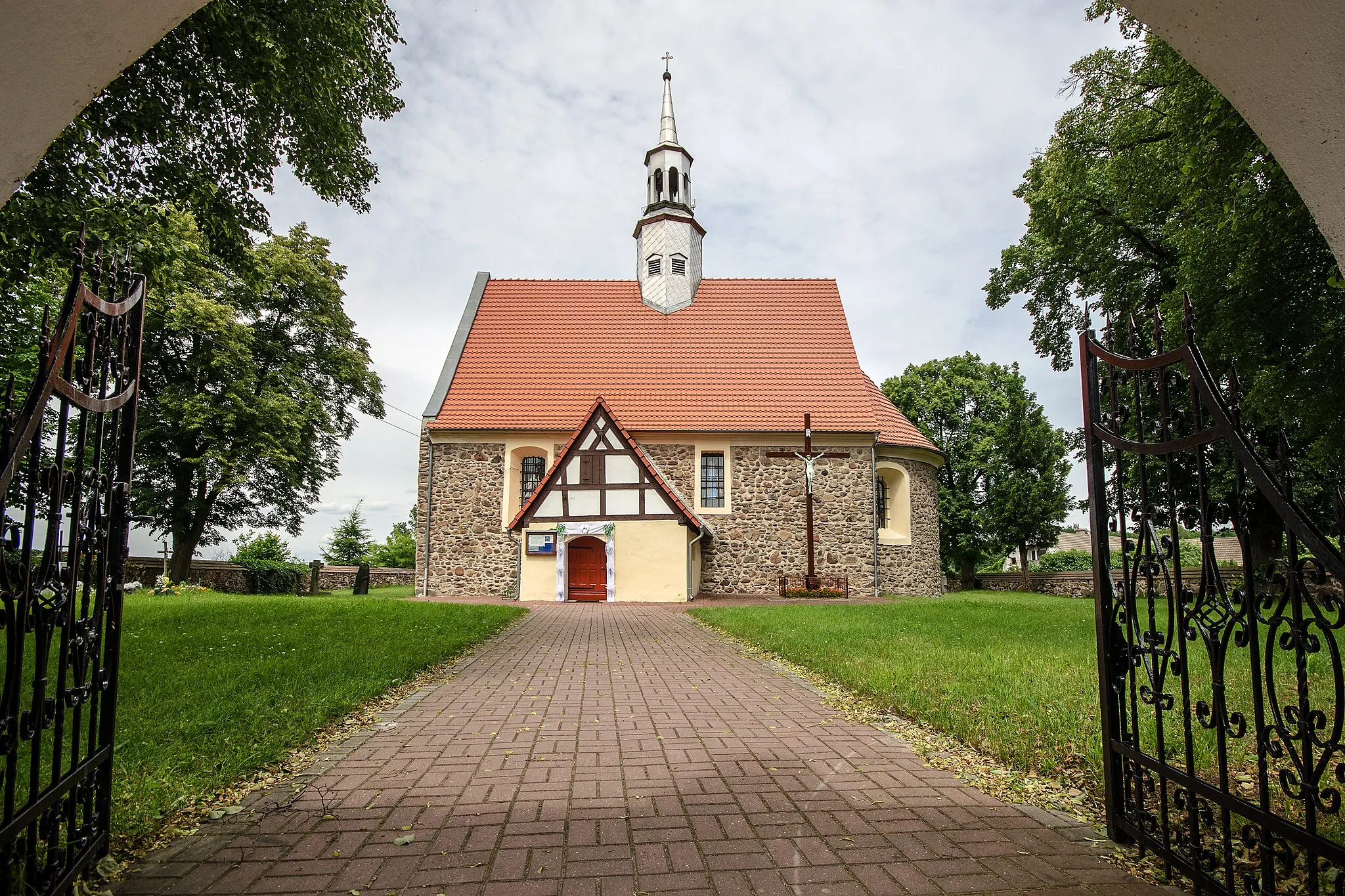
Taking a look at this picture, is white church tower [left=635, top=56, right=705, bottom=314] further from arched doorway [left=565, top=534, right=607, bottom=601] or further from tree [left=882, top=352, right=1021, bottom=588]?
tree [left=882, top=352, right=1021, bottom=588]


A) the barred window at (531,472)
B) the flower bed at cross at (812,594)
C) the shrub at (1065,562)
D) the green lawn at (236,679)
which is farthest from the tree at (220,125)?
the shrub at (1065,562)

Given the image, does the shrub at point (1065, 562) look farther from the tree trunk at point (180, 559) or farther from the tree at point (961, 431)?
the tree trunk at point (180, 559)

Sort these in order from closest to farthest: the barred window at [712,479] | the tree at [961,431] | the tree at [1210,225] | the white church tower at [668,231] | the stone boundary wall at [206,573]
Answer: the tree at [1210,225] < the barred window at [712,479] < the stone boundary wall at [206,573] < the white church tower at [668,231] < the tree at [961,431]

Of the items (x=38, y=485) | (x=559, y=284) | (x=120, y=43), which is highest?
(x=559, y=284)

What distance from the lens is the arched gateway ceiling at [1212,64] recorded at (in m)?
2.12

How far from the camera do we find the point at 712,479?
864 inches

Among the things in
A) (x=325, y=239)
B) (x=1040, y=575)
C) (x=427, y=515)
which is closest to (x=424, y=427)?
(x=427, y=515)

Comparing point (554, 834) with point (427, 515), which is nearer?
point (554, 834)

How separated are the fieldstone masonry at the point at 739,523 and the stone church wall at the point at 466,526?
0.02 metres

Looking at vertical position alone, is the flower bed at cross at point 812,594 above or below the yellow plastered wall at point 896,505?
below

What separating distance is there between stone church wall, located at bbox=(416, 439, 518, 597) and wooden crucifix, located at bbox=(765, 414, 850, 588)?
7.92 m

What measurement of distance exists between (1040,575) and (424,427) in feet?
75.7

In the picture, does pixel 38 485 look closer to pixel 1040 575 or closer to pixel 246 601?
pixel 246 601

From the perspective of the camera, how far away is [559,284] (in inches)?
1009
